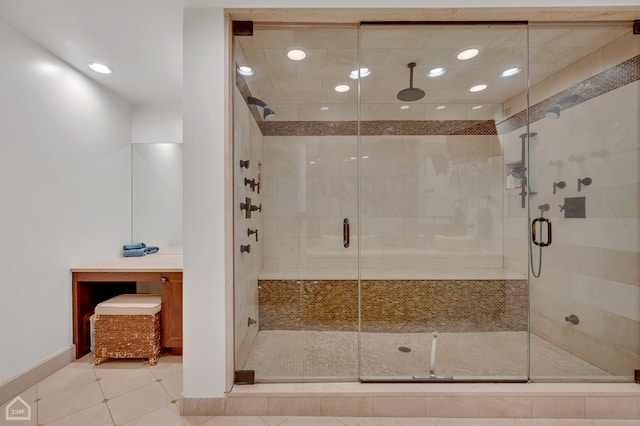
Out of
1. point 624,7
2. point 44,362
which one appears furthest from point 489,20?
point 44,362

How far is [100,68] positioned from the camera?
2.32 meters

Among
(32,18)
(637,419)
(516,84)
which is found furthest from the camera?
(516,84)

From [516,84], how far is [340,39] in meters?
1.54

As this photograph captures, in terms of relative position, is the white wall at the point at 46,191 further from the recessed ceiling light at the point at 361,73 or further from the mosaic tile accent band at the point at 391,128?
the recessed ceiling light at the point at 361,73

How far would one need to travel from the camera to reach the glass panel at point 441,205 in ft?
6.93

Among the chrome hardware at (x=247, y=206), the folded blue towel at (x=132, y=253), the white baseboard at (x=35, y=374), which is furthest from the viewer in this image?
the folded blue towel at (x=132, y=253)

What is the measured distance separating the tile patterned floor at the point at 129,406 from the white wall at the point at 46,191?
267mm

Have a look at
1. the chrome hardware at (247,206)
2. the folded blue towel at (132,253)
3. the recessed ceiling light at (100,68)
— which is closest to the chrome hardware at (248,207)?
the chrome hardware at (247,206)

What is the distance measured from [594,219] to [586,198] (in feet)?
0.53

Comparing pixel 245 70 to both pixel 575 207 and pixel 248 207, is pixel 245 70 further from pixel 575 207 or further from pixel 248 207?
pixel 575 207

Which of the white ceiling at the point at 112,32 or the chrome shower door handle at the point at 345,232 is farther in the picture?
the chrome shower door handle at the point at 345,232

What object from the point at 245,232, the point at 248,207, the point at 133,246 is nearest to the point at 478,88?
the point at 248,207

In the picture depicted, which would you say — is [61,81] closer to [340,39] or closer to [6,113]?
[6,113]

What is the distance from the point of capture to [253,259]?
2.29 m
